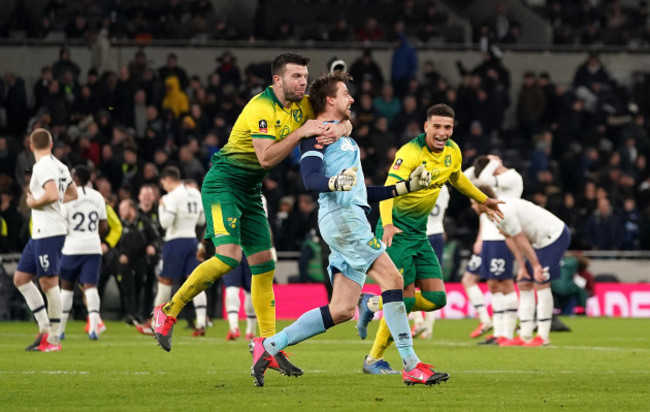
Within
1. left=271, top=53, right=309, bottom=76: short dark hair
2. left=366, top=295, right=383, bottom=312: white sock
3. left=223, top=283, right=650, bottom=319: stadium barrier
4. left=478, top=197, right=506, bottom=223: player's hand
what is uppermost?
left=271, top=53, right=309, bottom=76: short dark hair

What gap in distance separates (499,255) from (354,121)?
11012 millimetres

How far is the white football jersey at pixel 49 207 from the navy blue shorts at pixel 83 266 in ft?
8.68

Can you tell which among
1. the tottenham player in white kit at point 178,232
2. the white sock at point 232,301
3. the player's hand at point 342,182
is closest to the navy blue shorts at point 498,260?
the white sock at point 232,301

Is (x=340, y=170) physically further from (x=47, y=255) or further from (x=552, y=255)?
(x=552, y=255)

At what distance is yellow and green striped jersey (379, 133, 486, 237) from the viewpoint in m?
12.4

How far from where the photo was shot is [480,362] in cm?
1384

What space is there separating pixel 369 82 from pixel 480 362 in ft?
54.8

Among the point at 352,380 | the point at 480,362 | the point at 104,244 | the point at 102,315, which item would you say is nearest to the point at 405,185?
the point at 352,380

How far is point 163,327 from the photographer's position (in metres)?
11.2

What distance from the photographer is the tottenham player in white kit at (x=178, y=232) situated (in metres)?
19.1

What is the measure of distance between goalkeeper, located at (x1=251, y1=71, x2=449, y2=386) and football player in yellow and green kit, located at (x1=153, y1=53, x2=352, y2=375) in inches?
7.1

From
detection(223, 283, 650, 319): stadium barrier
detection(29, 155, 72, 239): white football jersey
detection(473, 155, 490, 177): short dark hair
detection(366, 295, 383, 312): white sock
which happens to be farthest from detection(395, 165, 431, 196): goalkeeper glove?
detection(223, 283, 650, 319): stadium barrier

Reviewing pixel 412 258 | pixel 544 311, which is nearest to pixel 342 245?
pixel 412 258

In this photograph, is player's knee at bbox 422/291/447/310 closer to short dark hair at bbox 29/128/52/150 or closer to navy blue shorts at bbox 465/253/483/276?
short dark hair at bbox 29/128/52/150
